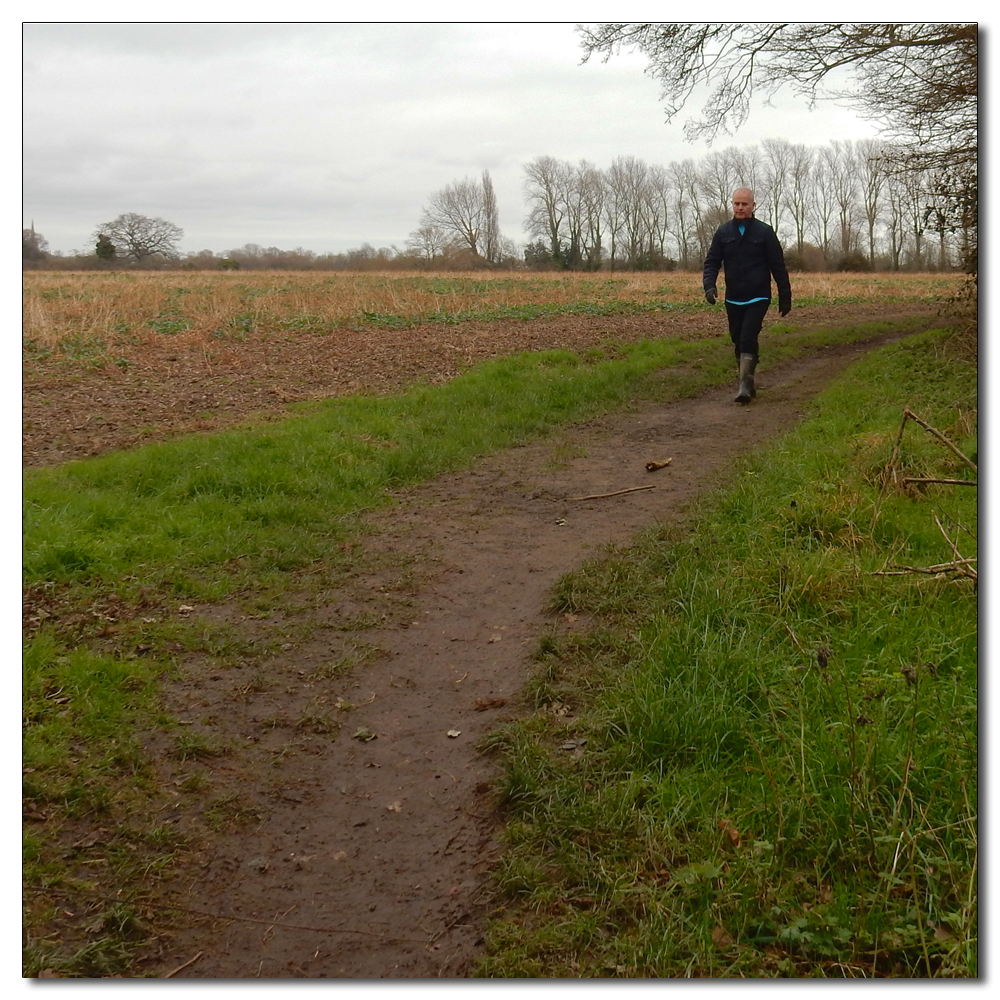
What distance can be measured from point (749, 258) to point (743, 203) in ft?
2.06

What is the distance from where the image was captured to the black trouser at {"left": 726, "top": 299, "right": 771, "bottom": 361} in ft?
30.9

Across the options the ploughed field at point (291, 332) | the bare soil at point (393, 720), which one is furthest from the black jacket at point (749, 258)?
the ploughed field at point (291, 332)

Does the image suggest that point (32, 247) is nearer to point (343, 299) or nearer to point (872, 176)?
point (872, 176)

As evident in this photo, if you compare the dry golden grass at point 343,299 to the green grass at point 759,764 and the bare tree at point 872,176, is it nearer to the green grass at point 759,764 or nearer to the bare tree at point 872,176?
the bare tree at point 872,176

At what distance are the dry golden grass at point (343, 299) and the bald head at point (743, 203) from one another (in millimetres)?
3239

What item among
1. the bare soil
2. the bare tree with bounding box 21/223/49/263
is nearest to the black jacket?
the bare soil

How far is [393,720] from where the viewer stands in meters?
3.91

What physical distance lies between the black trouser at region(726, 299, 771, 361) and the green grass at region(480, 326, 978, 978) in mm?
4658

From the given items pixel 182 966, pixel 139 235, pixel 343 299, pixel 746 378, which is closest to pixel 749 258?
pixel 746 378

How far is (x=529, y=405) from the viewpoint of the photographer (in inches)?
389

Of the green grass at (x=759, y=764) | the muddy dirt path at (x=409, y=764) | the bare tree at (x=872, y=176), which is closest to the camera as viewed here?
the green grass at (x=759, y=764)

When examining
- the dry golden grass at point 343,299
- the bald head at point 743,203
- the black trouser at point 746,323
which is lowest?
the black trouser at point 746,323

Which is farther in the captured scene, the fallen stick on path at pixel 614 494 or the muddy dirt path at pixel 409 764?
the fallen stick on path at pixel 614 494

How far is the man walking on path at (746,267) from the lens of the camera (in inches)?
361
